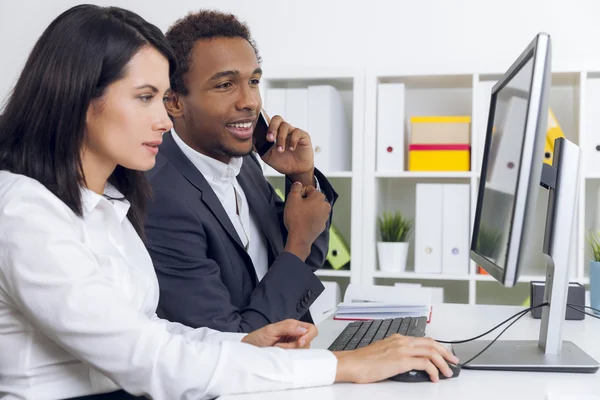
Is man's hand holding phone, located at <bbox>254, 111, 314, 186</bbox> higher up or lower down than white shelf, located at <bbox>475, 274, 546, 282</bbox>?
higher up

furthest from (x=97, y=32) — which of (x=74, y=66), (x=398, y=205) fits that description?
(x=398, y=205)

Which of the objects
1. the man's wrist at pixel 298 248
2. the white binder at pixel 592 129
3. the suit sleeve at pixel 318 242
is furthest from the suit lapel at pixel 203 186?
the white binder at pixel 592 129

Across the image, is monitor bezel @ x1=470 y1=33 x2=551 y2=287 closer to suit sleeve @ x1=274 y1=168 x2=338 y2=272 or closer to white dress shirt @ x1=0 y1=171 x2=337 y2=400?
white dress shirt @ x1=0 y1=171 x2=337 y2=400

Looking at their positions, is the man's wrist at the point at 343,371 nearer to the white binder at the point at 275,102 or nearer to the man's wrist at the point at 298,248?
the man's wrist at the point at 298,248

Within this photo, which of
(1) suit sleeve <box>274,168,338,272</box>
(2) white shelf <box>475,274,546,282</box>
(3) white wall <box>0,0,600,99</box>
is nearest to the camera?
(1) suit sleeve <box>274,168,338,272</box>

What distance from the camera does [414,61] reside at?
3.32 metres

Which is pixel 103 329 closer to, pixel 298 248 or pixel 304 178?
pixel 298 248

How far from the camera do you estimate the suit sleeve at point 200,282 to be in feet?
5.18

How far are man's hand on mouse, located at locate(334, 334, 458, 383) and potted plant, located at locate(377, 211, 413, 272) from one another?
1865 mm

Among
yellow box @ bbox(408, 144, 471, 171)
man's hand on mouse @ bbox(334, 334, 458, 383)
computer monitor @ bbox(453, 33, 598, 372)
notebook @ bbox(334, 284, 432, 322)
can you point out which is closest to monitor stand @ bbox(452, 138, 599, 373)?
computer monitor @ bbox(453, 33, 598, 372)

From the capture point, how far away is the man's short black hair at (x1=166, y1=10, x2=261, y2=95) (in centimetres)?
191

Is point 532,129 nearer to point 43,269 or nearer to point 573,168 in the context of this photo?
point 573,168

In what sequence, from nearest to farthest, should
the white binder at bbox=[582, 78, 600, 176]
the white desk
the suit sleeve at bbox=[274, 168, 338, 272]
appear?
the white desk, the suit sleeve at bbox=[274, 168, 338, 272], the white binder at bbox=[582, 78, 600, 176]

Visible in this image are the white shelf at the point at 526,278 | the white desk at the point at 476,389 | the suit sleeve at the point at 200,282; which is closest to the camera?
the white desk at the point at 476,389
